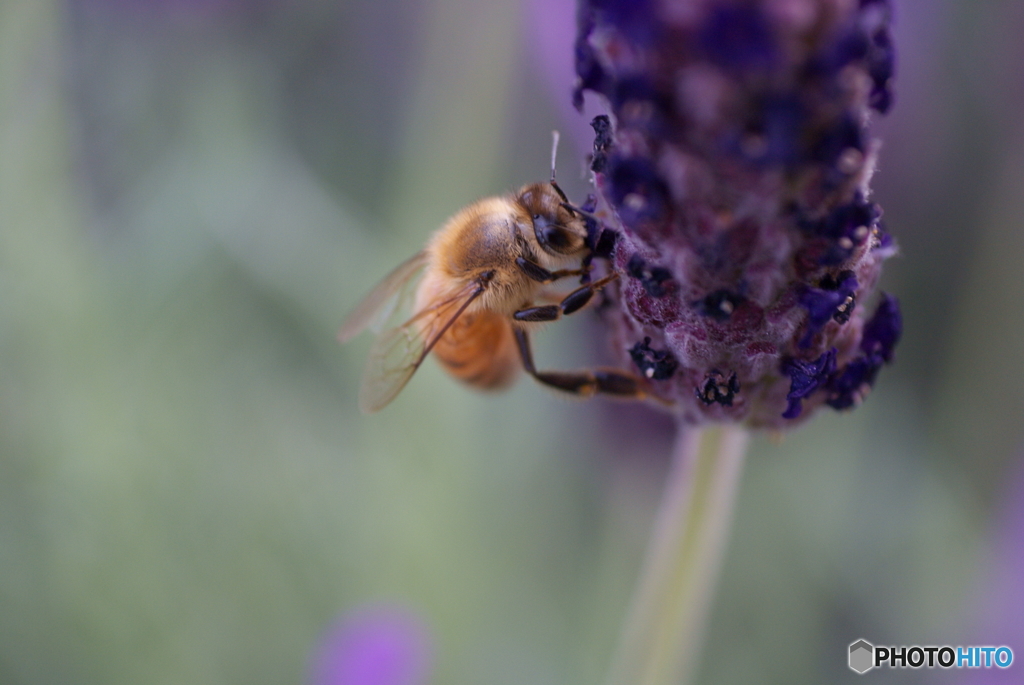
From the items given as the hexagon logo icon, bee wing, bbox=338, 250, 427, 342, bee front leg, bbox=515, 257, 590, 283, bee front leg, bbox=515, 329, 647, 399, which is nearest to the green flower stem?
bee front leg, bbox=515, 329, 647, 399

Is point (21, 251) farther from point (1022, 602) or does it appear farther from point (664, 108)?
point (1022, 602)

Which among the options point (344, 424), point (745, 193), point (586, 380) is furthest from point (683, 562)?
point (344, 424)

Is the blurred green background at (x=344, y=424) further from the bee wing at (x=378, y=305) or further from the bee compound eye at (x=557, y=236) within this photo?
the bee compound eye at (x=557, y=236)

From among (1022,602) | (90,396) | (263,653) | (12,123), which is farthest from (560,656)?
(12,123)

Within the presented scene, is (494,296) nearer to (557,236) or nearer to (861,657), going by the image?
(557,236)

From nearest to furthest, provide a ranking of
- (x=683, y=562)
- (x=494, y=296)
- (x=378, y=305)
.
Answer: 1. (x=683, y=562)
2. (x=494, y=296)
3. (x=378, y=305)
